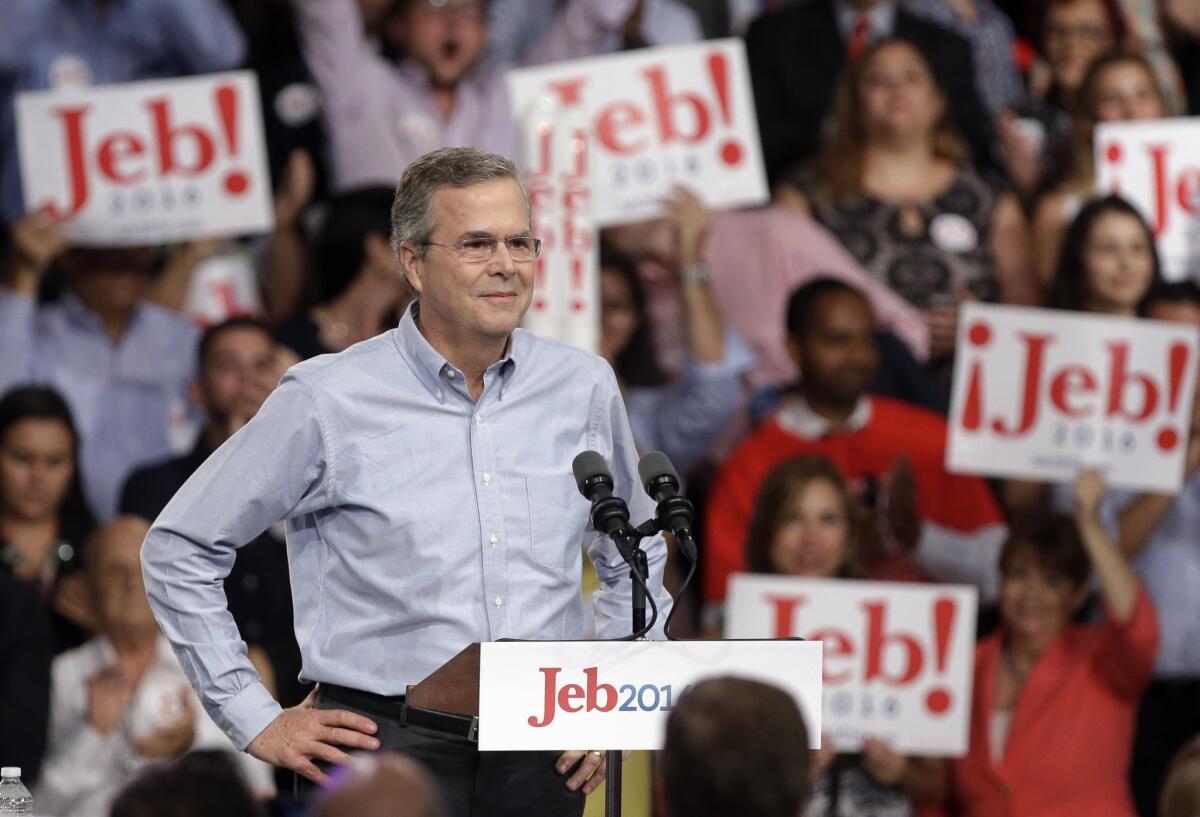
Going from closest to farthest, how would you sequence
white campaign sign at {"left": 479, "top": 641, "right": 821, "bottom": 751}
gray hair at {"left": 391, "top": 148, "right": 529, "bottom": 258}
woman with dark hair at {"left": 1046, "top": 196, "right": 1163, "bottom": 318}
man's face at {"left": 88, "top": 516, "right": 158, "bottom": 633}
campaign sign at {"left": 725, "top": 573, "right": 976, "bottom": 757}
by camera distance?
white campaign sign at {"left": 479, "top": 641, "right": 821, "bottom": 751}
gray hair at {"left": 391, "top": 148, "right": 529, "bottom": 258}
man's face at {"left": 88, "top": 516, "right": 158, "bottom": 633}
campaign sign at {"left": 725, "top": 573, "right": 976, "bottom": 757}
woman with dark hair at {"left": 1046, "top": 196, "right": 1163, "bottom": 318}

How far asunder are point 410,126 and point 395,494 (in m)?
3.23

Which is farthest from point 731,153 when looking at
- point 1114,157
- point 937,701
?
point 937,701

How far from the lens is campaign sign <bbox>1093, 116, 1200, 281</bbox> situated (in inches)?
228

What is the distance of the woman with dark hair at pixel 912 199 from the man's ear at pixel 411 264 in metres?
3.24

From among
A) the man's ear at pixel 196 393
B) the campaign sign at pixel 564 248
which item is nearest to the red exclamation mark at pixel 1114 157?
the campaign sign at pixel 564 248

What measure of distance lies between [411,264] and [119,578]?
2624 millimetres

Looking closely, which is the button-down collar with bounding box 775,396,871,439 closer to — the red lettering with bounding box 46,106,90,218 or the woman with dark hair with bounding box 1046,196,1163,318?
the woman with dark hair with bounding box 1046,196,1163,318

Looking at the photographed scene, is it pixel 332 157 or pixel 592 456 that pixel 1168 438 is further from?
pixel 592 456

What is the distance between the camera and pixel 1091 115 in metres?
5.96

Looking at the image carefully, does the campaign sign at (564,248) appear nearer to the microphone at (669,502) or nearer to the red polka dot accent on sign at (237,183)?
the red polka dot accent on sign at (237,183)

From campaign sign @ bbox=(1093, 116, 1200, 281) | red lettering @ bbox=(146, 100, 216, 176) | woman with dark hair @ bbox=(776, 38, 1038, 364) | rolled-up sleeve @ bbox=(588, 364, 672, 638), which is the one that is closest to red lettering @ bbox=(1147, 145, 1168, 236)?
campaign sign @ bbox=(1093, 116, 1200, 281)

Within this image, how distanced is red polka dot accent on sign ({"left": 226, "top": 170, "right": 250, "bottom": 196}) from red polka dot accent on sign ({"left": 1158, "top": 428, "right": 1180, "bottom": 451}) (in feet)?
8.90

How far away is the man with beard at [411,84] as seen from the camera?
5.65 meters

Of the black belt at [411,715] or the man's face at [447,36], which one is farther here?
the man's face at [447,36]
